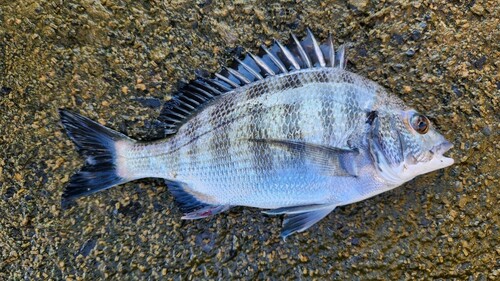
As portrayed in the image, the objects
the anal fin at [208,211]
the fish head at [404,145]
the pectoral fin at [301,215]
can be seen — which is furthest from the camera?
the anal fin at [208,211]

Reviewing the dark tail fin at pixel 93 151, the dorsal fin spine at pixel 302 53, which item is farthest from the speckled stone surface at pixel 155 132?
the dorsal fin spine at pixel 302 53

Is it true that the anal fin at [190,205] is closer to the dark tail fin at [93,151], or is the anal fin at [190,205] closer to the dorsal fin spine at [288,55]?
the dark tail fin at [93,151]

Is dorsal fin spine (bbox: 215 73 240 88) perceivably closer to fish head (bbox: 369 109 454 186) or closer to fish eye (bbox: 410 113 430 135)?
fish head (bbox: 369 109 454 186)

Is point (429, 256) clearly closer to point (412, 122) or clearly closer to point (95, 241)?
point (412, 122)

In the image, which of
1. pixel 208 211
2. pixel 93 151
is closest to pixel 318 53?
pixel 208 211

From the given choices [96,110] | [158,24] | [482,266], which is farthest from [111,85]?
[482,266]

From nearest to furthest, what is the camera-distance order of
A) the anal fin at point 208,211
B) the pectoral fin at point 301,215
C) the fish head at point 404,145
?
the fish head at point 404,145 < the pectoral fin at point 301,215 < the anal fin at point 208,211
